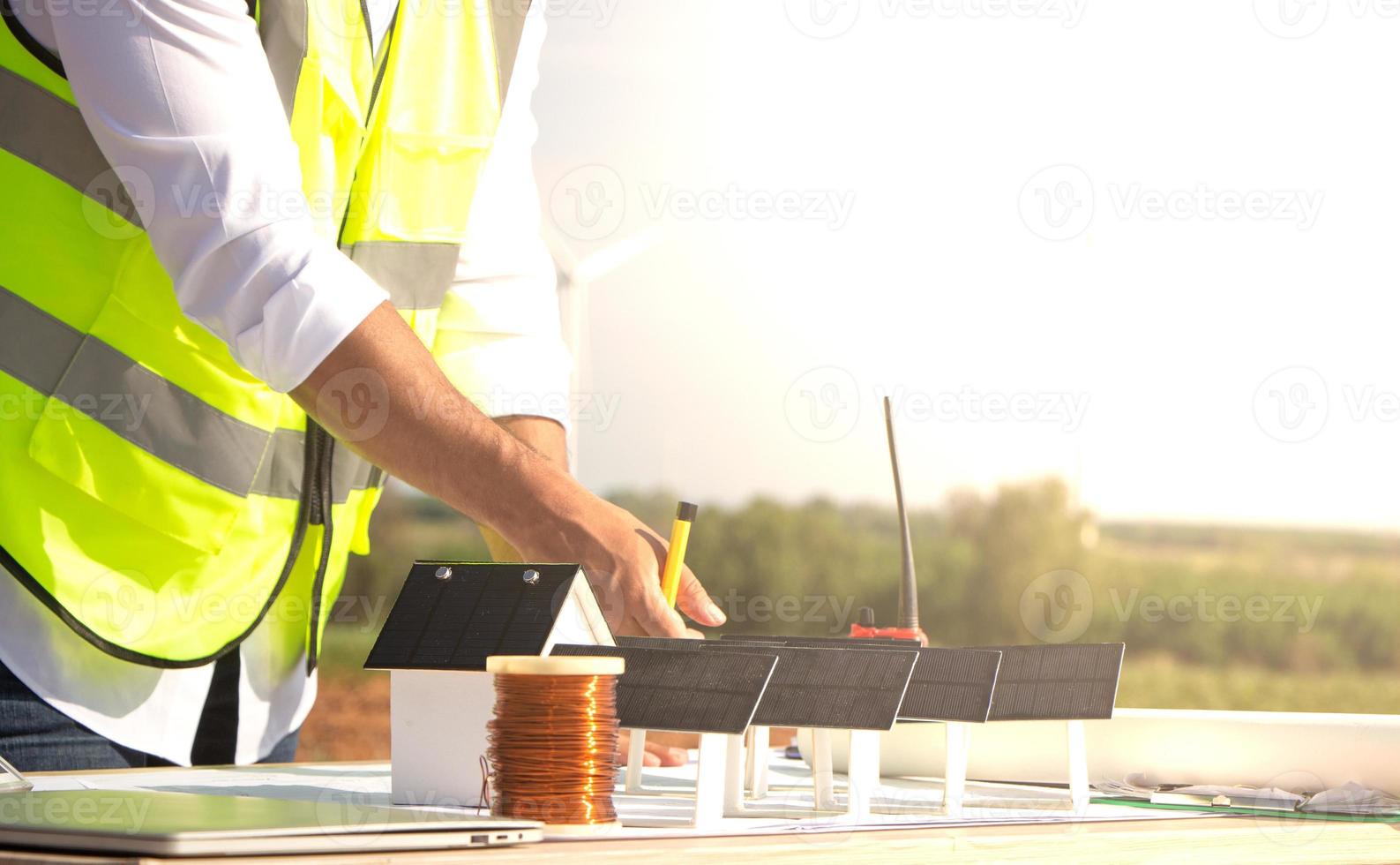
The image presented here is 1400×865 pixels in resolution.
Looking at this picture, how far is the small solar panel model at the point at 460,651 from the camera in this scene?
3.58 ft

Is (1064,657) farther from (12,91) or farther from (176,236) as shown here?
(12,91)

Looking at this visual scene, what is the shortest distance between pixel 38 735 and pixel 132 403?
0.39 metres

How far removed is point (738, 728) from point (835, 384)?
13.8 metres

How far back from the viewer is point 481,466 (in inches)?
52.7

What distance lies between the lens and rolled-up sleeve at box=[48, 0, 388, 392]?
4.28 feet

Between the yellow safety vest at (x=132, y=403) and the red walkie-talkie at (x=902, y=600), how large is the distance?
723 mm

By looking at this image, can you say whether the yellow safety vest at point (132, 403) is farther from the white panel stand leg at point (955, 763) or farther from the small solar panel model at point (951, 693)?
the white panel stand leg at point (955, 763)

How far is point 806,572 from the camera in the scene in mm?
18438
